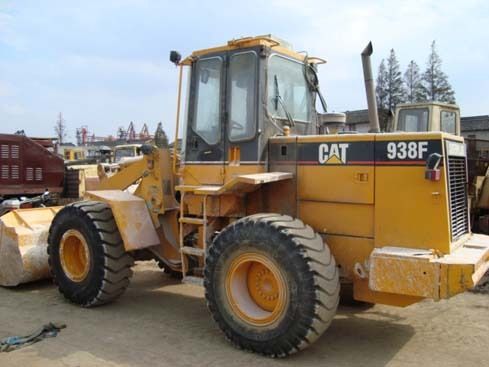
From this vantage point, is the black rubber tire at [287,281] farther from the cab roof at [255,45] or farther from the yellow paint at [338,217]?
the cab roof at [255,45]

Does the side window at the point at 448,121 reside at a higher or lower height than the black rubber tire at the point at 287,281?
higher

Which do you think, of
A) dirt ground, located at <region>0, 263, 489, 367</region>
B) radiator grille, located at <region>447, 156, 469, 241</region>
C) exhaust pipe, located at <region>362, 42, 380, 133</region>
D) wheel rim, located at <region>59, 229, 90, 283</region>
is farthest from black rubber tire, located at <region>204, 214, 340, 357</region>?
wheel rim, located at <region>59, 229, 90, 283</region>

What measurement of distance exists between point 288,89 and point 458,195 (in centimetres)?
216

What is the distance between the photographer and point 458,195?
5160mm

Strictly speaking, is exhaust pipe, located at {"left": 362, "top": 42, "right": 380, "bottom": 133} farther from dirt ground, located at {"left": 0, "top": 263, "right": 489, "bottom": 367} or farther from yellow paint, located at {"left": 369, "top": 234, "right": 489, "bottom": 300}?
dirt ground, located at {"left": 0, "top": 263, "right": 489, "bottom": 367}

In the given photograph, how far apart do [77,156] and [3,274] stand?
730 inches

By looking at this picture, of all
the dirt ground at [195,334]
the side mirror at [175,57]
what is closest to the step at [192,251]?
the dirt ground at [195,334]

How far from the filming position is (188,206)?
609 centimetres

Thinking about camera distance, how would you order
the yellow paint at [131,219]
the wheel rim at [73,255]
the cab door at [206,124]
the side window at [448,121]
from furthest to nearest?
the side window at [448,121] < the wheel rim at [73,255] < the yellow paint at [131,219] < the cab door at [206,124]

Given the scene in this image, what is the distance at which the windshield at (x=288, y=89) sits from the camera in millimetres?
5742

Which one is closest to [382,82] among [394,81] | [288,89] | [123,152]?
[394,81]

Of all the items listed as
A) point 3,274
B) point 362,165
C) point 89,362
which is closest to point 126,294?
point 3,274

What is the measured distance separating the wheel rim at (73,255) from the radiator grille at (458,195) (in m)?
4.12

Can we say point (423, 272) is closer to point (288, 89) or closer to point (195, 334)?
point (195, 334)
